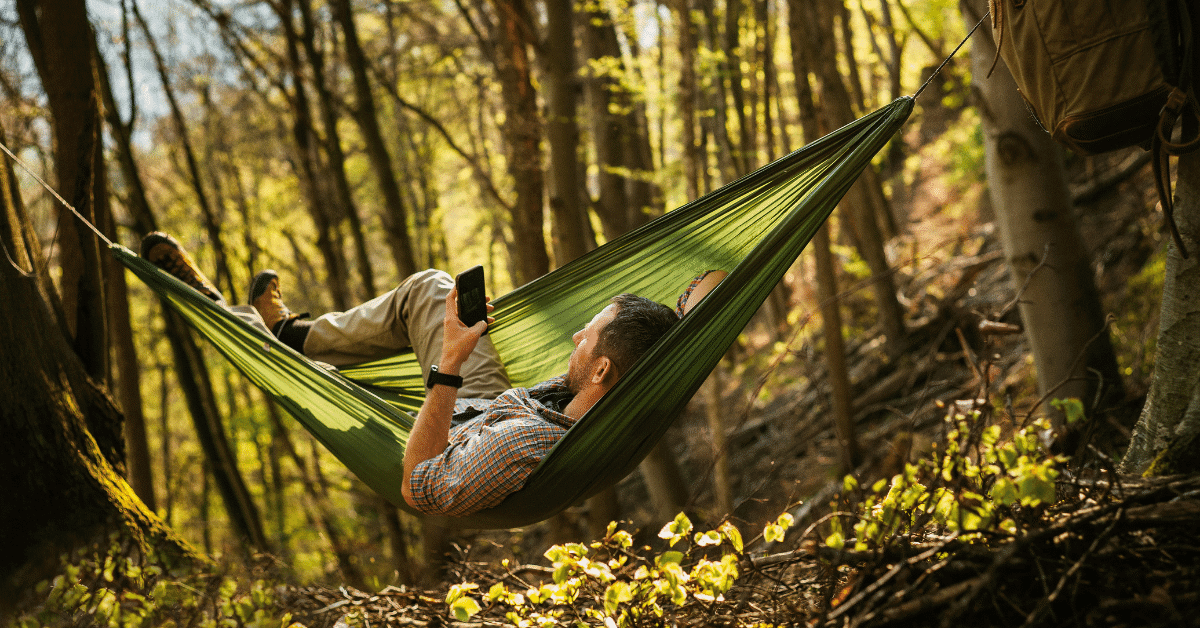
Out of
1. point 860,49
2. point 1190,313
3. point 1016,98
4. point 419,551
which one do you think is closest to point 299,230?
point 419,551

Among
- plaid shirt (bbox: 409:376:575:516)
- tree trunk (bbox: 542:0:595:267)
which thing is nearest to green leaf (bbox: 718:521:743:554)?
plaid shirt (bbox: 409:376:575:516)

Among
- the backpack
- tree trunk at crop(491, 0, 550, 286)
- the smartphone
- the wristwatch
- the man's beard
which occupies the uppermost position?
tree trunk at crop(491, 0, 550, 286)

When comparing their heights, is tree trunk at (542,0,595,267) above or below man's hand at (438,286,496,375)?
above

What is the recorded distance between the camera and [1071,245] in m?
2.41

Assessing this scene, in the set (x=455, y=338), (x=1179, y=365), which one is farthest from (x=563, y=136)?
(x=1179, y=365)

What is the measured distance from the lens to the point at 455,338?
146cm

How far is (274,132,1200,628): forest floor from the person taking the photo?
1019 mm

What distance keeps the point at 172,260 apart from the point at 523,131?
166cm

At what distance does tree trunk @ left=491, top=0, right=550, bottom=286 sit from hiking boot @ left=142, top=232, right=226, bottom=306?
1489 millimetres

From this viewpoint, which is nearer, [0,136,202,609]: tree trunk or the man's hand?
the man's hand

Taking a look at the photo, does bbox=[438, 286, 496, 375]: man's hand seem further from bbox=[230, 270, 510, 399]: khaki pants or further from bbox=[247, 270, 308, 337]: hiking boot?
bbox=[247, 270, 308, 337]: hiking boot

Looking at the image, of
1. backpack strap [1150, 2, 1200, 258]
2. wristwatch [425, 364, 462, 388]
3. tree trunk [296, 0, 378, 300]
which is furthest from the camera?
tree trunk [296, 0, 378, 300]

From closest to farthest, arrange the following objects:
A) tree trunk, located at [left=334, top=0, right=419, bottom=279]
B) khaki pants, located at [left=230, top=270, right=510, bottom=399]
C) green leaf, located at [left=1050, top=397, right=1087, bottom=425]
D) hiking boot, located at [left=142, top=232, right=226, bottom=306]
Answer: green leaf, located at [left=1050, top=397, right=1087, bottom=425]
khaki pants, located at [left=230, top=270, right=510, bottom=399]
hiking boot, located at [left=142, top=232, right=226, bottom=306]
tree trunk, located at [left=334, top=0, right=419, bottom=279]

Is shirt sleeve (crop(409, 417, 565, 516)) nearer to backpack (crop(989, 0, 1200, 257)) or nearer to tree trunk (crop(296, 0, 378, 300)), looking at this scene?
backpack (crop(989, 0, 1200, 257))
